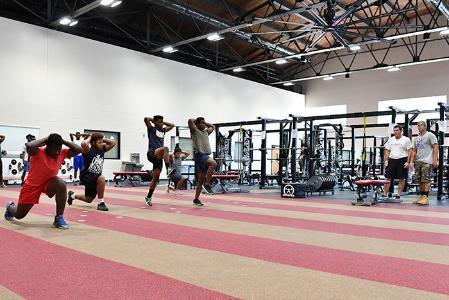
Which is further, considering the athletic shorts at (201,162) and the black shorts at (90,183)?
the athletic shorts at (201,162)

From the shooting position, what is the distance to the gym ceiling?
11031mm

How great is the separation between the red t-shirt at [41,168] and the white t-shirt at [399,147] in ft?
20.1

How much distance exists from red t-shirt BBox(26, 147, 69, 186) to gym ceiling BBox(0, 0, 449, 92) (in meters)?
7.22

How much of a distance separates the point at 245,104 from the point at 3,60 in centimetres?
1045

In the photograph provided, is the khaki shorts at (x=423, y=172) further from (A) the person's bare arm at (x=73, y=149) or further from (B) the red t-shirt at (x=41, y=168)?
(B) the red t-shirt at (x=41, y=168)

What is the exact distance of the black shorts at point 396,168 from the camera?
749 cm

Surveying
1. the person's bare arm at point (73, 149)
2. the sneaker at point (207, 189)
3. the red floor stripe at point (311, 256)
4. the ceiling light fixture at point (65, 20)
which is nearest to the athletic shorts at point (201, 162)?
the red floor stripe at point (311, 256)

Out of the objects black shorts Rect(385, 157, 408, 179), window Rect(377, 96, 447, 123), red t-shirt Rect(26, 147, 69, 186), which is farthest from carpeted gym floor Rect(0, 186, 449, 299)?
window Rect(377, 96, 447, 123)

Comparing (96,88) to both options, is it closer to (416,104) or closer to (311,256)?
(311,256)

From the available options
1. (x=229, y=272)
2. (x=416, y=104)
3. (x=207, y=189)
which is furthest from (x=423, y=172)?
(x=416, y=104)

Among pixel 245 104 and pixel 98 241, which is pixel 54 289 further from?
pixel 245 104

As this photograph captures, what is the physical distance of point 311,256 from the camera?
292 centimetres

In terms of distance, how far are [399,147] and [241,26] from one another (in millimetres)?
6592

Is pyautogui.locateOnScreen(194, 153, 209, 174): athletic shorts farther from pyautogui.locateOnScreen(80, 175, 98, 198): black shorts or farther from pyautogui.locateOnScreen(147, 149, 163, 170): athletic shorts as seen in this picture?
pyautogui.locateOnScreen(80, 175, 98, 198): black shorts
